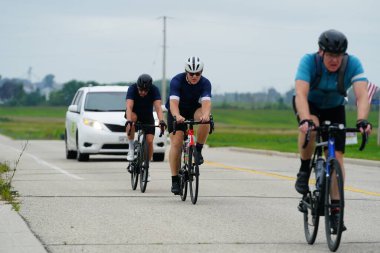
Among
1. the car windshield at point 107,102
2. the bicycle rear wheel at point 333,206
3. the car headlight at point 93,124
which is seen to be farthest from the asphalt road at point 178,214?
the car windshield at point 107,102

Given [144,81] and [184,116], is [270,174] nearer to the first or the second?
[144,81]

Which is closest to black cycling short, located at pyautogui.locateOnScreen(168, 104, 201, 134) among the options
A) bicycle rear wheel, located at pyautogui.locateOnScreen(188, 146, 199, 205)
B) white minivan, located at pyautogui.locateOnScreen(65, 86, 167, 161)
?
bicycle rear wheel, located at pyautogui.locateOnScreen(188, 146, 199, 205)

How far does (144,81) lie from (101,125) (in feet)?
29.0

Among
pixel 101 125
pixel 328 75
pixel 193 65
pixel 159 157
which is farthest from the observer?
pixel 159 157

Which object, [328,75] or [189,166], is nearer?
[328,75]

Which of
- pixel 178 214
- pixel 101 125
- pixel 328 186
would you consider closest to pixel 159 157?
pixel 101 125

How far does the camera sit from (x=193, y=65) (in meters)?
12.5

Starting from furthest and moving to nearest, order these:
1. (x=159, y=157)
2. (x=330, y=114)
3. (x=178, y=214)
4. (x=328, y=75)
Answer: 1. (x=159, y=157)
2. (x=178, y=214)
3. (x=330, y=114)
4. (x=328, y=75)

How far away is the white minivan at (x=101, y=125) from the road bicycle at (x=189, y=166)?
9.68 m

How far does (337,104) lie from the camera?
8.91 m

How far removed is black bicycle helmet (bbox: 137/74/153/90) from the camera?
14586mm

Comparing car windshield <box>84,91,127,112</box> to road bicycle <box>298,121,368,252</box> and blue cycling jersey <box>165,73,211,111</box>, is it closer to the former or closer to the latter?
blue cycling jersey <box>165,73,211,111</box>

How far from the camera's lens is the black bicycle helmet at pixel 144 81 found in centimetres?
1459

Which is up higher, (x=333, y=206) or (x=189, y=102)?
(x=189, y=102)
